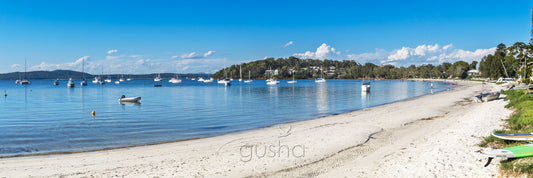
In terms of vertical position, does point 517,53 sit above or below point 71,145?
above

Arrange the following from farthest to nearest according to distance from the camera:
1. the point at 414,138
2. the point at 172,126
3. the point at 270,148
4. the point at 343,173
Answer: the point at 172,126
the point at 414,138
the point at 270,148
the point at 343,173

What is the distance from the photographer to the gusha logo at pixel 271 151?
42.6 ft

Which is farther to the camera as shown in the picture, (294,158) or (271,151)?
(271,151)

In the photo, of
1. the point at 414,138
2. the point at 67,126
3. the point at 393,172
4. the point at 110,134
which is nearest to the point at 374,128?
the point at 414,138

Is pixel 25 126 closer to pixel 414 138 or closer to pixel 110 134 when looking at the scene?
pixel 110 134

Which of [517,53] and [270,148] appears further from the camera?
[517,53]

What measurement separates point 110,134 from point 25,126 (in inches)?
349

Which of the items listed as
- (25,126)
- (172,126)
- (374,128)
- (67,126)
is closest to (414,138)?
(374,128)

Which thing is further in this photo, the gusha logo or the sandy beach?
the gusha logo

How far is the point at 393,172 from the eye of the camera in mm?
10242

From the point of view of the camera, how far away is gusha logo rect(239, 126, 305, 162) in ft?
42.6

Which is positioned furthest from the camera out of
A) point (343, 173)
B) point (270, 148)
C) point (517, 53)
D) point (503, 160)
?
point (517, 53)

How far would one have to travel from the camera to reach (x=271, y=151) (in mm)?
13844

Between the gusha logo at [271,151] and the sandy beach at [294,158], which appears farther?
the gusha logo at [271,151]
